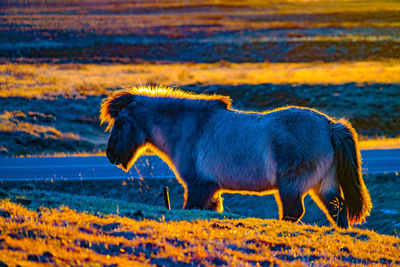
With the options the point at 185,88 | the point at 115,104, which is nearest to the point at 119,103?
the point at 115,104

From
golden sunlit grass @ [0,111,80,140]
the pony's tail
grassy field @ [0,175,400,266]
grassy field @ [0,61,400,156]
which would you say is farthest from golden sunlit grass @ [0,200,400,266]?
golden sunlit grass @ [0,111,80,140]

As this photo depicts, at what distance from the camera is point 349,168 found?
894 cm

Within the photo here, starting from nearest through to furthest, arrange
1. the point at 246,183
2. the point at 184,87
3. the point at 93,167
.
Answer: the point at 246,183 → the point at 93,167 → the point at 184,87

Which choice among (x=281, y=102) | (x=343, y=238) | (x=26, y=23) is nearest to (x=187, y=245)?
(x=343, y=238)

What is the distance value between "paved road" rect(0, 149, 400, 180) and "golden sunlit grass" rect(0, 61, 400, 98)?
16.7 m

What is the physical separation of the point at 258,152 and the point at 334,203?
140cm

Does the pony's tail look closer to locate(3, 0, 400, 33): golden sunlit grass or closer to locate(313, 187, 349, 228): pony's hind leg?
locate(313, 187, 349, 228): pony's hind leg

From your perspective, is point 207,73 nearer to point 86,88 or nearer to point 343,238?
point 86,88

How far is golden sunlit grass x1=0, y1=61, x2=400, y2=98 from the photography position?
41.4m

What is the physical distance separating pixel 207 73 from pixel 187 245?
136 feet

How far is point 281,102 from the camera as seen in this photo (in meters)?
38.3

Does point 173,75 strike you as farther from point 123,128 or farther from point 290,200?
point 290,200

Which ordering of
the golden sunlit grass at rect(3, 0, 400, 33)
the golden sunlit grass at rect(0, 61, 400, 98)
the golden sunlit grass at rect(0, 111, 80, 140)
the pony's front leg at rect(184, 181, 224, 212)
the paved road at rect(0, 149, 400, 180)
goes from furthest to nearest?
the golden sunlit grass at rect(3, 0, 400, 33), the golden sunlit grass at rect(0, 61, 400, 98), the golden sunlit grass at rect(0, 111, 80, 140), the paved road at rect(0, 149, 400, 180), the pony's front leg at rect(184, 181, 224, 212)

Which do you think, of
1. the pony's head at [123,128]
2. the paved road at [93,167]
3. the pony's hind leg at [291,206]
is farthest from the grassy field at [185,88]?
→ the pony's head at [123,128]
